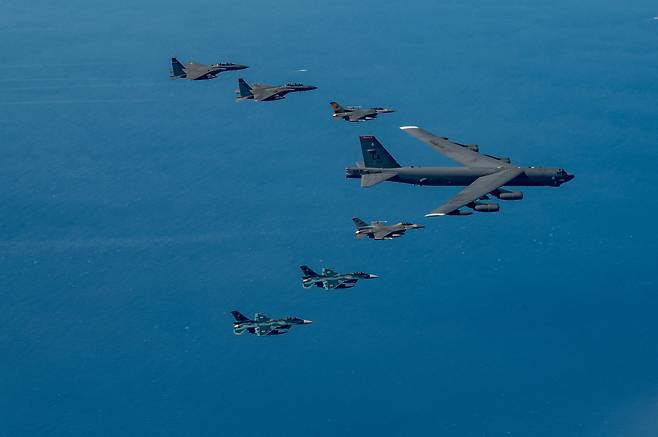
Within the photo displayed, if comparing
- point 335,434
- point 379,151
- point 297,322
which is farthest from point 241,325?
point 379,151

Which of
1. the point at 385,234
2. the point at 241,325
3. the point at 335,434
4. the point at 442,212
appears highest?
the point at 442,212

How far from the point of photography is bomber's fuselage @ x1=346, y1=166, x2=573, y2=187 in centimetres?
18938

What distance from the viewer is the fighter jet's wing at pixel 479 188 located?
6860 inches

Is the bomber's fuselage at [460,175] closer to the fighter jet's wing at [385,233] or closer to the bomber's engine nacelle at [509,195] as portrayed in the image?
the bomber's engine nacelle at [509,195]

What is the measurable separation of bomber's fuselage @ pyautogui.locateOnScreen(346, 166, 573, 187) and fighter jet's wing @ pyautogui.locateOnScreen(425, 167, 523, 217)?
2.15 metres

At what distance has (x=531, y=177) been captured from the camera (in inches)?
7446

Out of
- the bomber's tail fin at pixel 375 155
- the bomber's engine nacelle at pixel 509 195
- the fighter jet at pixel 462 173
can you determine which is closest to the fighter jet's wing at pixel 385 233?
the fighter jet at pixel 462 173

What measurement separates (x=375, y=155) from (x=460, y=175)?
62.9ft

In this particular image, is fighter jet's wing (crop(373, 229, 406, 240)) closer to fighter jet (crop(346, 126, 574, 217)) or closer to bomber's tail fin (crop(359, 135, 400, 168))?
fighter jet (crop(346, 126, 574, 217))

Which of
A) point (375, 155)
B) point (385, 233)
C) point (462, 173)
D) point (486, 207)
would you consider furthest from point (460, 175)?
point (385, 233)

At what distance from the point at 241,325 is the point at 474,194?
61323mm

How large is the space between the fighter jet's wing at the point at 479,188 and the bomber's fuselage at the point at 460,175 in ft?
7.05

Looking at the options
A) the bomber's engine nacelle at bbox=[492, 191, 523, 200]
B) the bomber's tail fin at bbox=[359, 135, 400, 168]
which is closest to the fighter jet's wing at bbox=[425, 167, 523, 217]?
the bomber's engine nacelle at bbox=[492, 191, 523, 200]

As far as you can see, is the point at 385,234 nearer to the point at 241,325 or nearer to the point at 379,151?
the point at 379,151
